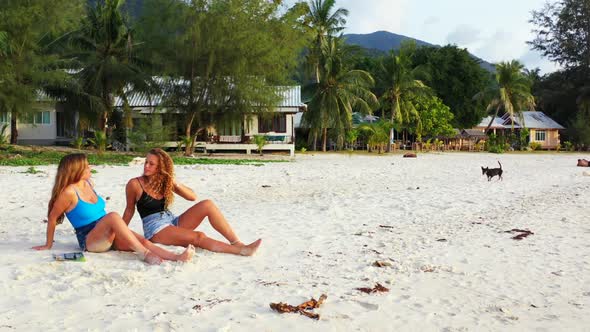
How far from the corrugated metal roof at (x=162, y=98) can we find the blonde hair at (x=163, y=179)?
1902 cm

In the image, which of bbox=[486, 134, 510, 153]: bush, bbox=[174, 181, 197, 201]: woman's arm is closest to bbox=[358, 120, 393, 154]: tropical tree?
bbox=[486, 134, 510, 153]: bush

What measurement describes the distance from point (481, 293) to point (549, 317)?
21.0 inches

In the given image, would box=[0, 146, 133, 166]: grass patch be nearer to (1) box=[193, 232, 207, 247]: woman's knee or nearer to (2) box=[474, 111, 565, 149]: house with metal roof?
(1) box=[193, 232, 207, 247]: woman's knee

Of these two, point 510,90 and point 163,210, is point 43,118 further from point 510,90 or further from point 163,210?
point 510,90

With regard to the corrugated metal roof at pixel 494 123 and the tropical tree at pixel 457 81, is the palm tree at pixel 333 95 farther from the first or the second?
the corrugated metal roof at pixel 494 123

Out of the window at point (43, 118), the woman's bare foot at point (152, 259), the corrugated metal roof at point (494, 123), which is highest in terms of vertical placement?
the corrugated metal roof at point (494, 123)

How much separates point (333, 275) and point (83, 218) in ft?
7.40

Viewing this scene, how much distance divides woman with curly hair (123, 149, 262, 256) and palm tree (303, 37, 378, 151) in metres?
26.6

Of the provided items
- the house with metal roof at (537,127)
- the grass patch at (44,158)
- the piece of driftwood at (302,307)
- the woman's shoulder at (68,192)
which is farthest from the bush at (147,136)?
the house with metal roof at (537,127)

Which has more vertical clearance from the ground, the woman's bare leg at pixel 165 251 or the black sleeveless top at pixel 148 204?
the black sleeveless top at pixel 148 204

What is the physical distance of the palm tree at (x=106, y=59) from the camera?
2361cm

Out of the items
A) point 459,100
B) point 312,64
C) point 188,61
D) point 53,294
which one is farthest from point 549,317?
point 459,100

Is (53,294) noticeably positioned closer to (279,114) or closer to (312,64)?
(279,114)

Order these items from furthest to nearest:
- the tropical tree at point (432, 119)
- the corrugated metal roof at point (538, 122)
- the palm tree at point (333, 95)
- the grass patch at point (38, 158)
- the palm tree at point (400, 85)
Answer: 1. the corrugated metal roof at point (538, 122)
2. the tropical tree at point (432, 119)
3. the palm tree at point (400, 85)
4. the palm tree at point (333, 95)
5. the grass patch at point (38, 158)
